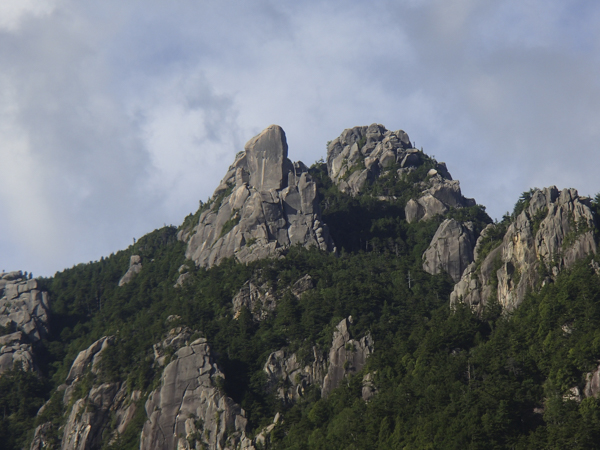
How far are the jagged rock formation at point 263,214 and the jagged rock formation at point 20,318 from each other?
31191mm

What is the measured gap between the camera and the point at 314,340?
14425 centimetres

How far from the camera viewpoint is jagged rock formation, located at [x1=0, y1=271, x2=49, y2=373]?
167375 millimetres

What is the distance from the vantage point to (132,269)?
19525cm

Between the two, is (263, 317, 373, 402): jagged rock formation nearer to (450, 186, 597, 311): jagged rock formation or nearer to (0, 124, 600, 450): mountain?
(0, 124, 600, 450): mountain

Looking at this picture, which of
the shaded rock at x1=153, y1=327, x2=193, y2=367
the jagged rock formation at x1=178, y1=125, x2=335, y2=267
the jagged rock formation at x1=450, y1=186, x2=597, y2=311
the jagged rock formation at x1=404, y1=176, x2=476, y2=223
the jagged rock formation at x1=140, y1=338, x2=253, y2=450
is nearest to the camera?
the jagged rock formation at x1=450, y1=186, x2=597, y2=311

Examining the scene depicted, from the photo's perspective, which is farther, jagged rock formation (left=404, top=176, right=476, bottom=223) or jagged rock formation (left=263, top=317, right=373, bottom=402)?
jagged rock formation (left=404, top=176, right=476, bottom=223)

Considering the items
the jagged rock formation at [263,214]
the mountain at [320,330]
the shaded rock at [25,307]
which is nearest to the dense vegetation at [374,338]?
the mountain at [320,330]

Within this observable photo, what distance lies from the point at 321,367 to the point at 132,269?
68.3 metres

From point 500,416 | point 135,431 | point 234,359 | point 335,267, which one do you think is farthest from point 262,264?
point 500,416

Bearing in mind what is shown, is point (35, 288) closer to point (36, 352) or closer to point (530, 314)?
point (36, 352)

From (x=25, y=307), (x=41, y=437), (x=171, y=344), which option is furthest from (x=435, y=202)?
(x=41, y=437)

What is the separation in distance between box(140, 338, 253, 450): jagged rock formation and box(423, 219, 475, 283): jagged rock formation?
47.7m

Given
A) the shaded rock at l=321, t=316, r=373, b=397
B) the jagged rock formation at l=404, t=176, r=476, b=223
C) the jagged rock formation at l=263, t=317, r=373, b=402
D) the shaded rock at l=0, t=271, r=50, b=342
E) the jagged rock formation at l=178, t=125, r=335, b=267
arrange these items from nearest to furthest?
the shaded rock at l=321, t=316, r=373, b=397, the jagged rock formation at l=263, t=317, r=373, b=402, the jagged rock formation at l=178, t=125, r=335, b=267, the shaded rock at l=0, t=271, r=50, b=342, the jagged rock formation at l=404, t=176, r=476, b=223

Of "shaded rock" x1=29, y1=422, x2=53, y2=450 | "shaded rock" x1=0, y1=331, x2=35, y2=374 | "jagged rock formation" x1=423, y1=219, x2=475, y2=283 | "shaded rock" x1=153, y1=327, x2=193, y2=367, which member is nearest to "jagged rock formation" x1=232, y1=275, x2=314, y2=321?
"shaded rock" x1=153, y1=327, x2=193, y2=367
